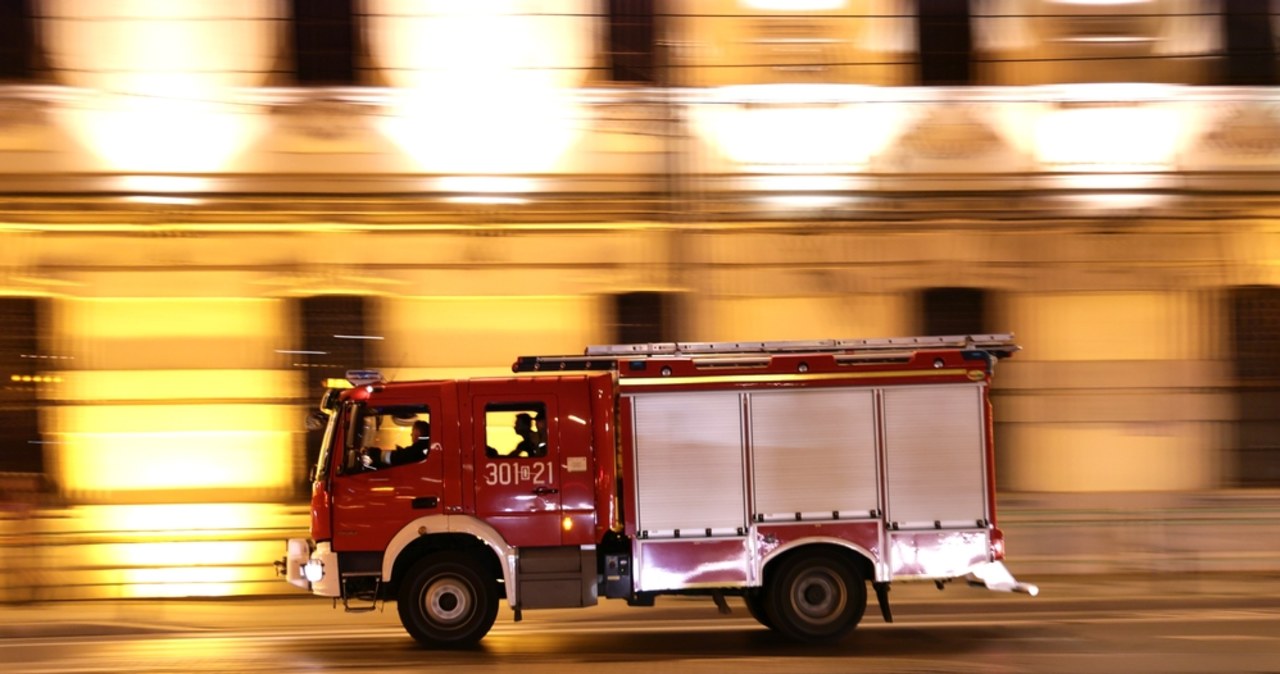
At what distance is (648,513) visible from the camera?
33.4ft

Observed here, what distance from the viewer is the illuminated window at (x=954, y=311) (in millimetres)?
15273

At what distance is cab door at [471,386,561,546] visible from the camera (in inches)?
404

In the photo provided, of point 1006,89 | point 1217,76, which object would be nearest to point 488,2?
point 1006,89

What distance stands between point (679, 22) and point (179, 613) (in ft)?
28.0

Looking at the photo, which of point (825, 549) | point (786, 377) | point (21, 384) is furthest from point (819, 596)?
point (21, 384)

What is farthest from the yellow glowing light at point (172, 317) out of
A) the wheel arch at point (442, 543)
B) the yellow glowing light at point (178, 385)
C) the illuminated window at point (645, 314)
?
the wheel arch at point (442, 543)

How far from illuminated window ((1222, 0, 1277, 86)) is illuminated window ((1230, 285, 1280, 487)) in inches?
99.1

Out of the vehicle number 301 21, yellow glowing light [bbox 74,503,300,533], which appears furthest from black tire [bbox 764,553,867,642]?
yellow glowing light [bbox 74,503,300,533]

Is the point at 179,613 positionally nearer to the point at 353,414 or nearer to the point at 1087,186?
the point at 353,414

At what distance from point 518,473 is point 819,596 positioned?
260 centimetres

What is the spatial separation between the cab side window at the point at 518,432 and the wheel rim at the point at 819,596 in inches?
91.3

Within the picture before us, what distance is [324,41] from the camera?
14898mm

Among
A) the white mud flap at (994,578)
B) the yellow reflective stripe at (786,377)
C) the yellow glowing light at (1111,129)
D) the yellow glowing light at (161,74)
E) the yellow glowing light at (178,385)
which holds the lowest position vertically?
the white mud flap at (994,578)

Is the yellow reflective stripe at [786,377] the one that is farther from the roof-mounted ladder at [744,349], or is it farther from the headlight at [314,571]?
the headlight at [314,571]
